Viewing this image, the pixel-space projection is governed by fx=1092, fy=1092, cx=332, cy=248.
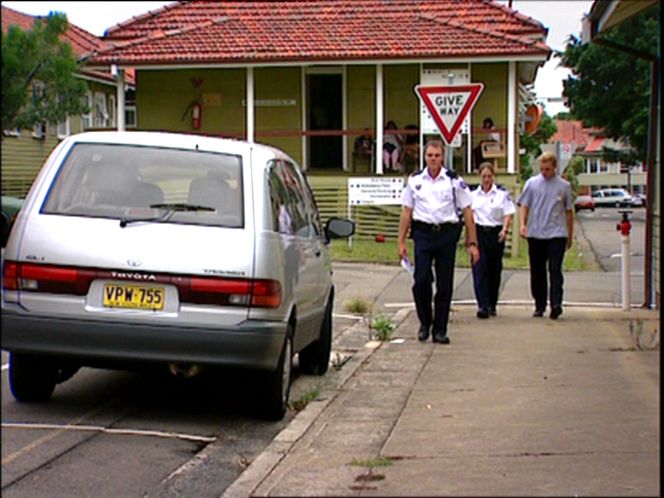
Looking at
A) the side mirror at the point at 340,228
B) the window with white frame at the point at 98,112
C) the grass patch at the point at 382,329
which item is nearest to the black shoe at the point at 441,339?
the grass patch at the point at 382,329

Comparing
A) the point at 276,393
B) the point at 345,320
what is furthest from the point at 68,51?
the point at 345,320

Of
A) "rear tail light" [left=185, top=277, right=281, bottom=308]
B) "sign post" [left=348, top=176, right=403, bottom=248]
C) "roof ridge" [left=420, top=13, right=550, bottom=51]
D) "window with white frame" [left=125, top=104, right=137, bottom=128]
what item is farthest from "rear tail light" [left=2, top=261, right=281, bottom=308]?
"window with white frame" [left=125, top=104, right=137, bottom=128]

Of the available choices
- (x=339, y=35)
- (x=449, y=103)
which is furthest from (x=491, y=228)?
(x=339, y=35)

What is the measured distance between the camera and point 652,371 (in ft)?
21.9

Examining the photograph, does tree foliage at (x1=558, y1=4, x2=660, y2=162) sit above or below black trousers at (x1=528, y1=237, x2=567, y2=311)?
above

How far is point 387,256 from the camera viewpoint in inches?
812

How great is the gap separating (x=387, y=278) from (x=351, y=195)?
182 inches

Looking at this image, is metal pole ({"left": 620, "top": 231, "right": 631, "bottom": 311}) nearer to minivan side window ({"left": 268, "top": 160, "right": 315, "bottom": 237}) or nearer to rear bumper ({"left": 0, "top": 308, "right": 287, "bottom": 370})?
minivan side window ({"left": 268, "top": 160, "right": 315, "bottom": 237})

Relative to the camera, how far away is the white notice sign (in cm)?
2186

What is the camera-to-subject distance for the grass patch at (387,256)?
2011 cm

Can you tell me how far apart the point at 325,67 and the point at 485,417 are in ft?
65.1

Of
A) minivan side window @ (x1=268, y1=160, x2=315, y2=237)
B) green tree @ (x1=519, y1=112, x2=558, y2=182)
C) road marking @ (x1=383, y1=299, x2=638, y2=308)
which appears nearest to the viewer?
minivan side window @ (x1=268, y1=160, x2=315, y2=237)

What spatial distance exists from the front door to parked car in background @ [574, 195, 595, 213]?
12.3 metres

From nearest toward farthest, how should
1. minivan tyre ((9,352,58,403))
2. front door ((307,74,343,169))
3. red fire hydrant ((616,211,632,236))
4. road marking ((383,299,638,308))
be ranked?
minivan tyre ((9,352,58,403))
red fire hydrant ((616,211,632,236))
road marking ((383,299,638,308))
front door ((307,74,343,169))
